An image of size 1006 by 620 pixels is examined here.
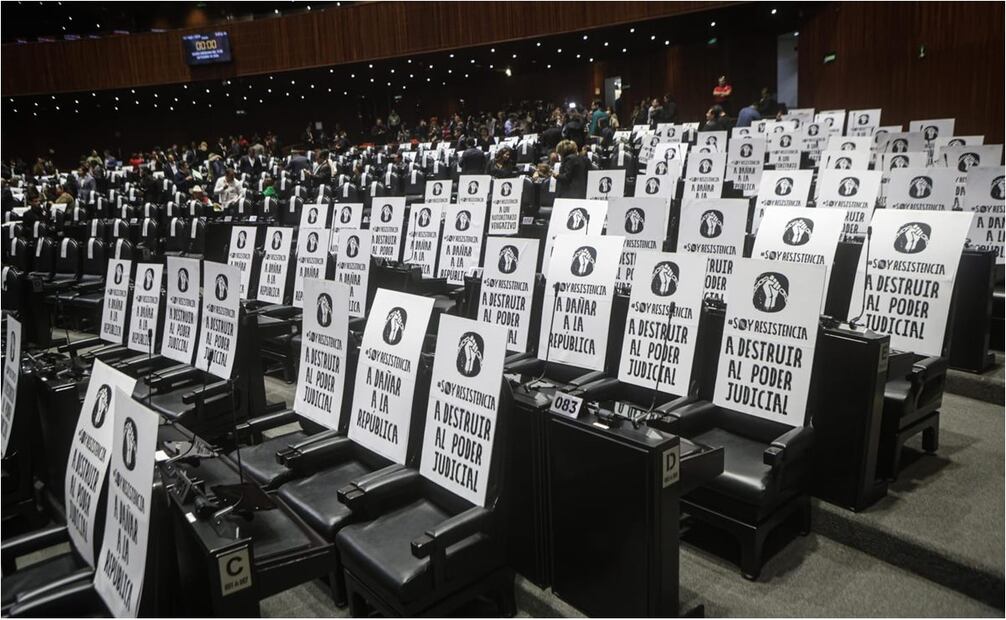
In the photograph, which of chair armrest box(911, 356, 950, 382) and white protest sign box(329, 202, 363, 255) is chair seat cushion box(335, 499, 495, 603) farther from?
white protest sign box(329, 202, 363, 255)

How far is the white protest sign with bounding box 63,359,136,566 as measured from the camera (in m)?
2.21

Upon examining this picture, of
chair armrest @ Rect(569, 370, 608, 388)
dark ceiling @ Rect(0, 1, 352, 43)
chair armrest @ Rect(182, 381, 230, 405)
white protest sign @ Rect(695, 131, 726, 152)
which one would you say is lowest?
chair armrest @ Rect(182, 381, 230, 405)

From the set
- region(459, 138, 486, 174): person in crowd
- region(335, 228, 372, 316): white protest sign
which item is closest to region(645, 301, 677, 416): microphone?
region(335, 228, 372, 316): white protest sign

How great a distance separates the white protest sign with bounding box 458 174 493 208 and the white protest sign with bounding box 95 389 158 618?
5.38 meters

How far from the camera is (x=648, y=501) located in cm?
213

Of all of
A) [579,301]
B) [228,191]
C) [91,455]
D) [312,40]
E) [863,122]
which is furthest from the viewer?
[312,40]

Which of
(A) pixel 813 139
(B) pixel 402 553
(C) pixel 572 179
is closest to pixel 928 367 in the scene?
(B) pixel 402 553

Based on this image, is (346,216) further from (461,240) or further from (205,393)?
(205,393)

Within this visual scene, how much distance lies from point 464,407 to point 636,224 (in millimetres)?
3091

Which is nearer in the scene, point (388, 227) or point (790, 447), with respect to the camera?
point (790, 447)

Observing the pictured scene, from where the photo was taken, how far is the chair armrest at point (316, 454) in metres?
2.90

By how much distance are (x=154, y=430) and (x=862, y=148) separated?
689cm

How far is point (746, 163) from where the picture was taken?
7980mm

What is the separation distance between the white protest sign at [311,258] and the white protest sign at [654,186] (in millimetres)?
3096
